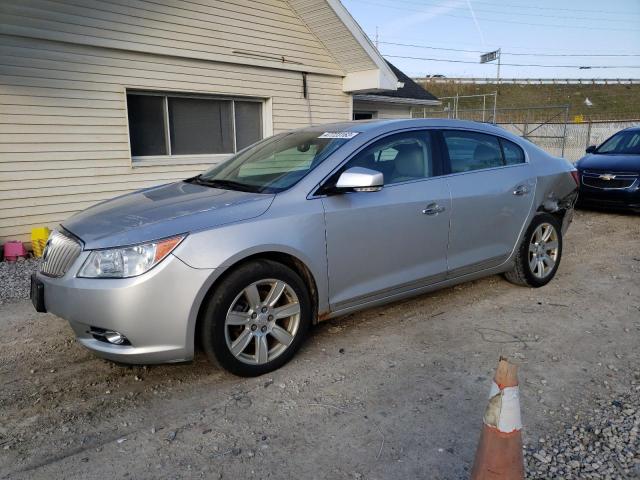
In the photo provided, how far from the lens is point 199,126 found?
877 centimetres

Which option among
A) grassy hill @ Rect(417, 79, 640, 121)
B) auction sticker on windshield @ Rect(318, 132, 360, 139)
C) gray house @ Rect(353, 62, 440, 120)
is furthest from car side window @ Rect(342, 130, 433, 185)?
grassy hill @ Rect(417, 79, 640, 121)

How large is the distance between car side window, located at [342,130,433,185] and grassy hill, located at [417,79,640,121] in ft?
173

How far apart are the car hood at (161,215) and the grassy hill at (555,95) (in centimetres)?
5392

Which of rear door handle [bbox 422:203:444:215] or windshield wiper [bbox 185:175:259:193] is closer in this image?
windshield wiper [bbox 185:175:259:193]

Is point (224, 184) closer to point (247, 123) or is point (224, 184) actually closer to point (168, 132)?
point (168, 132)

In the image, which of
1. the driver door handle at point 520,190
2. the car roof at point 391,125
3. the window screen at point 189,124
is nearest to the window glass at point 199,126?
the window screen at point 189,124

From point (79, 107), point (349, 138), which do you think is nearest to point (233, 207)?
point (349, 138)

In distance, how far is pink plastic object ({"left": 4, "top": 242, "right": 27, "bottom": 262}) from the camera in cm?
671

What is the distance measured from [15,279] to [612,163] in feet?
31.1

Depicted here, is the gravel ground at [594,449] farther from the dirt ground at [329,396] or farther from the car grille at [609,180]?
the car grille at [609,180]

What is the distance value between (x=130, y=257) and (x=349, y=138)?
181 centimetres

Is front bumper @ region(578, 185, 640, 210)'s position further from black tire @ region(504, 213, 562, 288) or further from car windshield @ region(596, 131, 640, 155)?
black tire @ region(504, 213, 562, 288)

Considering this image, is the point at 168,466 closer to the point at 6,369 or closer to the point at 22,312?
the point at 6,369

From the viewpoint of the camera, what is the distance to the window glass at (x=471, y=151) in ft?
14.1
